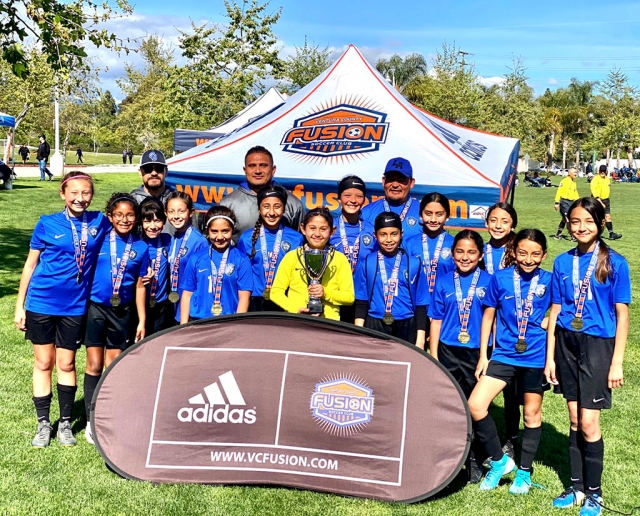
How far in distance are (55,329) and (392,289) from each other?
2334 mm

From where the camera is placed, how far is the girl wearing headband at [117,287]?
4715mm

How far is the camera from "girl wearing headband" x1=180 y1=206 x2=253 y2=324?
4.71 metres

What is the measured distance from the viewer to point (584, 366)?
4.05m

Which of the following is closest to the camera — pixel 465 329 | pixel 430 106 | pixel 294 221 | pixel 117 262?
pixel 465 329

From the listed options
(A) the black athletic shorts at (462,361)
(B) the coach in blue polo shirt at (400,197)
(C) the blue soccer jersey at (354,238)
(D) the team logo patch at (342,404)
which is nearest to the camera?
(D) the team logo patch at (342,404)

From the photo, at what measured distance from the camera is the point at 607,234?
18.9 meters

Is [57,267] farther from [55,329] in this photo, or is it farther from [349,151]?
[349,151]

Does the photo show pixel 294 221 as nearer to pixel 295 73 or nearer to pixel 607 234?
pixel 607 234

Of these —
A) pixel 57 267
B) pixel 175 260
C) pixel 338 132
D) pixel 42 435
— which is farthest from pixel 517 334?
pixel 338 132

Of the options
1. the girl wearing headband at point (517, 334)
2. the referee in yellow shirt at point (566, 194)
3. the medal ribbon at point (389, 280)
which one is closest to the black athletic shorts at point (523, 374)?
the girl wearing headband at point (517, 334)

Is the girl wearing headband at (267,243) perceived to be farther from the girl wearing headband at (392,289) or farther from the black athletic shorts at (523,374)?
the black athletic shorts at (523,374)

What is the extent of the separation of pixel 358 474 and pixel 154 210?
2296 mm

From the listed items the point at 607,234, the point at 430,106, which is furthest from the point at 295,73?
the point at 607,234

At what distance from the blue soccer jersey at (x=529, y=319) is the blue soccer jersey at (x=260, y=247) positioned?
4.92 feet
